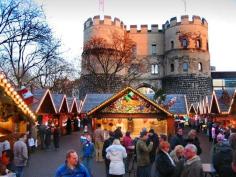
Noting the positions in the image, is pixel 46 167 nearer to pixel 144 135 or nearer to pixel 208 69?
pixel 144 135

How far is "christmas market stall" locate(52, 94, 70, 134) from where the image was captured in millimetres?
26822

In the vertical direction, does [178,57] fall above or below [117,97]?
above

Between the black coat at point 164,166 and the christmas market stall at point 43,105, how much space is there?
44.9 ft

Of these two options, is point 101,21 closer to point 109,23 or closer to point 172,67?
point 109,23

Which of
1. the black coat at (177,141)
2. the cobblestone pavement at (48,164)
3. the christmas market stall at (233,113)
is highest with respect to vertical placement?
the christmas market stall at (233,113)

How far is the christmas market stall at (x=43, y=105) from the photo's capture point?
20.2m

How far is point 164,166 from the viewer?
6.69 metres

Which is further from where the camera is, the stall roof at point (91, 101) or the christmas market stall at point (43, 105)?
the stall roof at point (91, 101)

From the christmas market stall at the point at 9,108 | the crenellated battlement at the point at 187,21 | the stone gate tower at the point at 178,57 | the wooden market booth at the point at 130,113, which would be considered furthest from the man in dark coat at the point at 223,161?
the crenellated battlement at the point at 187,21

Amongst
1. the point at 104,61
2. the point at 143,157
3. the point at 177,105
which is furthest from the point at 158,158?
the point at 104,61

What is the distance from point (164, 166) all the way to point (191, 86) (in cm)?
4546

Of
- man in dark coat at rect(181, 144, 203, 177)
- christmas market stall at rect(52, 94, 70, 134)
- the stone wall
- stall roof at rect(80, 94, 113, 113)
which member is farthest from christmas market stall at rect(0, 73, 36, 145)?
the stone wall

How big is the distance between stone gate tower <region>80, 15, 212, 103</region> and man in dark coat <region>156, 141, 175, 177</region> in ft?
137

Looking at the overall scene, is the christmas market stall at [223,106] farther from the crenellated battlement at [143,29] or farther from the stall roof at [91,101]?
the crenellated battlement at [143,29]
